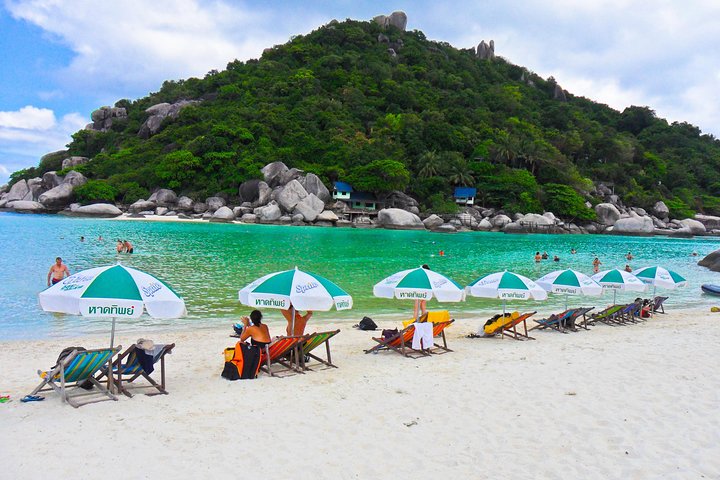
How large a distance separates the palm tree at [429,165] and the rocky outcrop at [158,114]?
49.1 m

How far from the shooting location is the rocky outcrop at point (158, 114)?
A: 93.8 m

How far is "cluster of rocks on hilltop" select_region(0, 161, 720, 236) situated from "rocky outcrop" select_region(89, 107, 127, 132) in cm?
2747

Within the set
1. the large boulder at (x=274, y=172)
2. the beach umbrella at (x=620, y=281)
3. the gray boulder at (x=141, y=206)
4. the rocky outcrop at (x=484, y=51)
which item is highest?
the rocky outcrop at (x=484, y=51)

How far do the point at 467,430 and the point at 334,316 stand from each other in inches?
368

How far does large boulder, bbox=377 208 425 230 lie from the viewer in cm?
6700

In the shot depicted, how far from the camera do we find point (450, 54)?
129125mm

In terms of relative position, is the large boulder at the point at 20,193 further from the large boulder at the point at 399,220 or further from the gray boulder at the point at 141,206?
the large boulder at the point at 399,220

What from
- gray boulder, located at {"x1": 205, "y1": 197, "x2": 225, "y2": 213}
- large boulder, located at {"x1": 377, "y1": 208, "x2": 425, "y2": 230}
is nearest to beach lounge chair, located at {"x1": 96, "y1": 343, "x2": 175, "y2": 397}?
large boulder, located at {"x1": 377, "y1": 208, "x2": 425, "y2": 230}

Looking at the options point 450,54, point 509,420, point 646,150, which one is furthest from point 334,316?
point 450,54

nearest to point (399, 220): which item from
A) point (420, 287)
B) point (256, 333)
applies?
point (420, 287)

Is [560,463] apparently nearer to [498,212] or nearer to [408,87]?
[498,212]

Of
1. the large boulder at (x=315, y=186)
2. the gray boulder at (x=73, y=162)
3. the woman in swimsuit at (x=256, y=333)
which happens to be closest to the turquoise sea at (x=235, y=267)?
the woman in swimsuit at (x=256, y=333)

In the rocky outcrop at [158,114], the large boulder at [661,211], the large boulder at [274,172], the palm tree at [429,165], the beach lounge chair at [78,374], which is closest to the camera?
the beach lounge chair at [78,374]

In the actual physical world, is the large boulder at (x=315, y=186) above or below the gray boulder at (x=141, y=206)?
above
